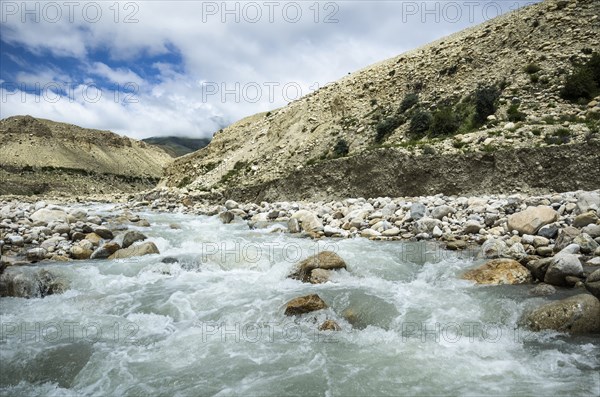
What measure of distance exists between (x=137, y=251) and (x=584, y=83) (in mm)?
20998

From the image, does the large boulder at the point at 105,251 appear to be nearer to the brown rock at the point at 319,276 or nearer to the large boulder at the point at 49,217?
the large boulder at the point at 49,217

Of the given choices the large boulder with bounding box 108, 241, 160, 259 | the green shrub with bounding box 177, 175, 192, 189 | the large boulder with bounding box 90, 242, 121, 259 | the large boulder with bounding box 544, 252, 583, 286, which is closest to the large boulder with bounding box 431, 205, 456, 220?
the large boulder with bounding box 544, 252, 583, 286

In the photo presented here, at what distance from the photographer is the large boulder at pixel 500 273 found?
8.61 metres

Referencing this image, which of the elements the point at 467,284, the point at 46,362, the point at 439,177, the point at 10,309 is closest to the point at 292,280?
the point at 467,284

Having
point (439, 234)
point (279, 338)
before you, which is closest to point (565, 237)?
point (439, 234)

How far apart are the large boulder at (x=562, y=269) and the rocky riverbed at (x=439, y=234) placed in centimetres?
2

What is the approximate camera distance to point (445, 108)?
2481 centimetres

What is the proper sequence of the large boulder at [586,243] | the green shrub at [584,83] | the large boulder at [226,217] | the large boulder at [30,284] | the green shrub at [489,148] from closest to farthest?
1. the large boulder at [30,284]
2. the large boulder at [586,243]
3. the green shrub at [489,148]
4. the large boulder at [226,217]
5. the green shrub at [584,83]

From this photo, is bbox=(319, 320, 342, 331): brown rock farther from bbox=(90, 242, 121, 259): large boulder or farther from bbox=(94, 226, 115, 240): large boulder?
bbox=(94, 226, 115, 240): large boulder

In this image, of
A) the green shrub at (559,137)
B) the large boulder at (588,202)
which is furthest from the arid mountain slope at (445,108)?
the large boulder at (588,202)

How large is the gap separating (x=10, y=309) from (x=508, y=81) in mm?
24809

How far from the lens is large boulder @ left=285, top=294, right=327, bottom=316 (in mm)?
7523

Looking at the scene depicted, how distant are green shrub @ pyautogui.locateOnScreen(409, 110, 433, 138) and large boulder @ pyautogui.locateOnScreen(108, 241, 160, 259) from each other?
54.6ft

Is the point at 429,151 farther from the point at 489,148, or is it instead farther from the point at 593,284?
the point at 593,284
